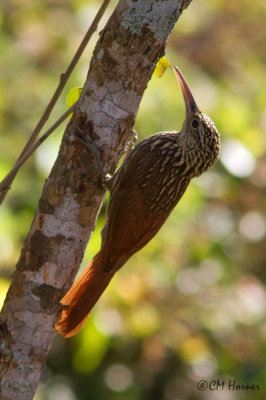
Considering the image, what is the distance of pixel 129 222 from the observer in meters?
2.96

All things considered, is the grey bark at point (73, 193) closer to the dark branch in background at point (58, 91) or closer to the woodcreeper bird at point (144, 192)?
the dark branch in background at point (58, 91)

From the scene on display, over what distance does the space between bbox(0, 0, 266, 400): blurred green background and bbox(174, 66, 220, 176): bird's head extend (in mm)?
720

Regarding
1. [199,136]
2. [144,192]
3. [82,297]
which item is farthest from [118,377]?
[82,297]

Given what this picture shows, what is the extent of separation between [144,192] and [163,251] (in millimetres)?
1418

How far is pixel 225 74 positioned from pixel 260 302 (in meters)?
2.26

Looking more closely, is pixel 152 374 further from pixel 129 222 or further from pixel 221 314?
pixel 129 222

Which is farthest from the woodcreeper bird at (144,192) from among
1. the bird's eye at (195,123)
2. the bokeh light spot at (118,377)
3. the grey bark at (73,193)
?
the bokeh light spot at (118,377)

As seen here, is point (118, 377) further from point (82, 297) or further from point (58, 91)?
point (58, 91)

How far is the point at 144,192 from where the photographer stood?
3.08 meters

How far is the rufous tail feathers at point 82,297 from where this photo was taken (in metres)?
2.44

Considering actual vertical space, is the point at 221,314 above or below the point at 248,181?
below

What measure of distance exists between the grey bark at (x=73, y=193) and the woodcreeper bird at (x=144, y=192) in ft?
1.06

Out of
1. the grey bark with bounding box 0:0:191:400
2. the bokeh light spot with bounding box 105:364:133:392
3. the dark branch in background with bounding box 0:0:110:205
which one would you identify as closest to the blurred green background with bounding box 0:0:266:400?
the bokeh light spot with bounding box 105:364:133:392

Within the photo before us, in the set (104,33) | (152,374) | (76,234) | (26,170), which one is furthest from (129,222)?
(152,374)
